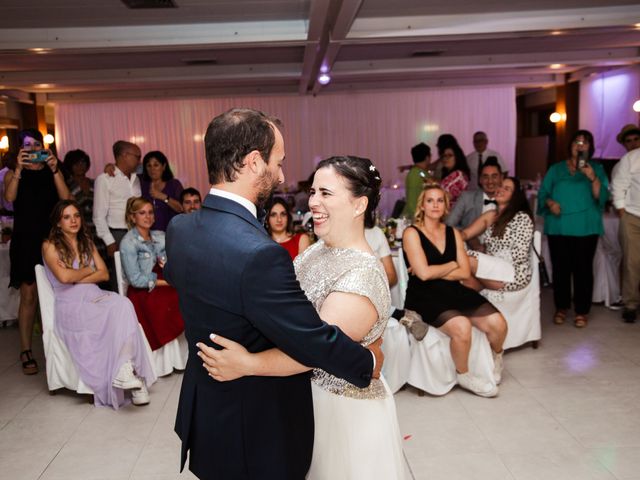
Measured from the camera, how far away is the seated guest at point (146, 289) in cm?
413

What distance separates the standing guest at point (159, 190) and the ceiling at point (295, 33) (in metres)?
0.97

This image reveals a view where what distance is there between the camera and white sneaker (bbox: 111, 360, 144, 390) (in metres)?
3.61

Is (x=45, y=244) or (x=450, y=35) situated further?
(x=450, y=35)

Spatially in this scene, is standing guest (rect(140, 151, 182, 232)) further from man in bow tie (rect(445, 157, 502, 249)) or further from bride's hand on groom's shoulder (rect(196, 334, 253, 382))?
bride's hand on groom's shoulder (rect(196, 334, 253, 382))

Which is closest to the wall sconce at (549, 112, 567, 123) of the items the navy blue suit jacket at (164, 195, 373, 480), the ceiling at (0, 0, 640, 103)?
the ceiling at (0, 0, 640, 103)

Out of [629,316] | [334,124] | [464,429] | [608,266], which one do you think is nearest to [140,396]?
[464,429]

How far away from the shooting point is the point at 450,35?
17.3 feet

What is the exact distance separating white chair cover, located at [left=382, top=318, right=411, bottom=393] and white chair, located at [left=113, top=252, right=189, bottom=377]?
1.35m

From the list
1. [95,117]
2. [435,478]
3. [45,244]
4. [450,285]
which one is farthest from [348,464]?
[95,117]

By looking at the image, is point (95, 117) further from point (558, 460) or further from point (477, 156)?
point (558, 460)

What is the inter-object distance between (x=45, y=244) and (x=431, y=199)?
2351 millimetres

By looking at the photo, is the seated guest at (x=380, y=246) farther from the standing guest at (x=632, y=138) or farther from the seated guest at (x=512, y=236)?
the standing guest at (x=632, y=138)

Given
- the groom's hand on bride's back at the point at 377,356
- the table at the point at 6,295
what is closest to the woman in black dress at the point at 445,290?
the groom's hand on bride's back at the point at 377,356

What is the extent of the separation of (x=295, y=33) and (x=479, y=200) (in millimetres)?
2061
